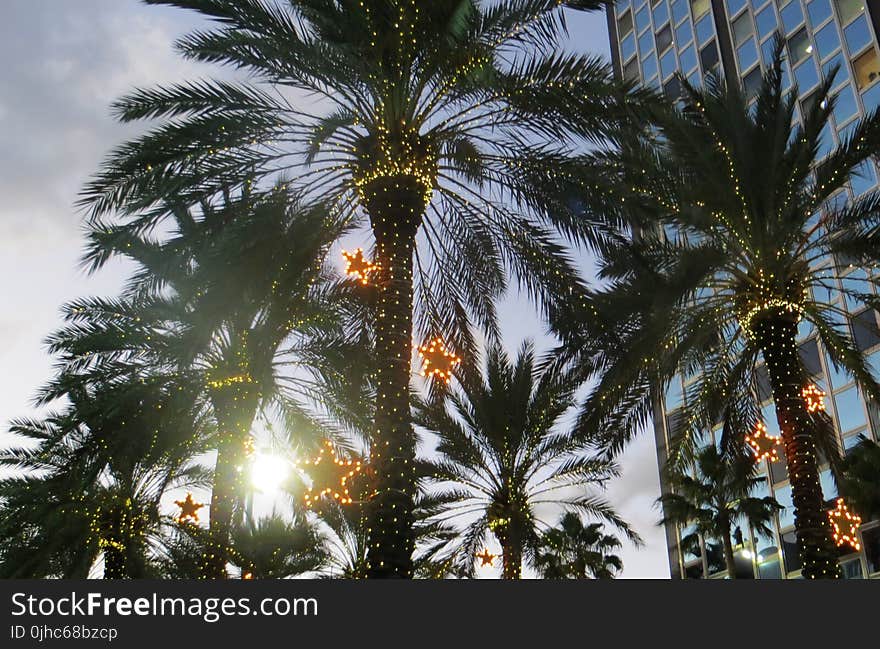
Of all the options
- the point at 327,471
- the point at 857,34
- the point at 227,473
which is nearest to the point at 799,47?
the point at 857,34

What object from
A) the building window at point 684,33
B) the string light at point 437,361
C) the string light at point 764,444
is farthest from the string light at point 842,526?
the building window at point 684,33

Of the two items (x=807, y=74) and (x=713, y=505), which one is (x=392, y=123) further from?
(x=807, y=74)

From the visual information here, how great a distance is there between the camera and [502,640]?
3.96 m

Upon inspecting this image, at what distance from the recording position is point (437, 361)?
12.2 metres

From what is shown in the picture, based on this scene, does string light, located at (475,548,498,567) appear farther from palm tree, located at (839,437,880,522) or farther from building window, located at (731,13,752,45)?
building window, located at (731,13,752,45)

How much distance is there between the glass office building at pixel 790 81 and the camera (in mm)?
34156

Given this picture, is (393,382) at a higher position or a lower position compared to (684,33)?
lower

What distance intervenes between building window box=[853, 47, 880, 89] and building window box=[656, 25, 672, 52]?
14.1 metres

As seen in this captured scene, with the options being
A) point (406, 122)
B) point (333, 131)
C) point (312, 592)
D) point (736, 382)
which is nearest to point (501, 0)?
point (406, 122)

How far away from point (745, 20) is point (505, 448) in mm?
35052

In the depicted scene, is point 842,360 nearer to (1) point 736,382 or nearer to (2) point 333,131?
(1) point 736,382

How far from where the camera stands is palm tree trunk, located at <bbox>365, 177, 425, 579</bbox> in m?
8.87

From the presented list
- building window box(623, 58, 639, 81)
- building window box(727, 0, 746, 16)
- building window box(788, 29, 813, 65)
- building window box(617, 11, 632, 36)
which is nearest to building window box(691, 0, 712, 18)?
building window box(727, 0, 746, 16)

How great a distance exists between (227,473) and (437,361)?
201 inches
